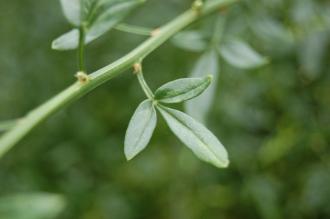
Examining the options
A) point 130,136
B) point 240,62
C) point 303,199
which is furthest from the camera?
point 303,199

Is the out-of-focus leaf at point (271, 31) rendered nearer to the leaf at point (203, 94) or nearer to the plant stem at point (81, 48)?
the leaf at point (203, 94)

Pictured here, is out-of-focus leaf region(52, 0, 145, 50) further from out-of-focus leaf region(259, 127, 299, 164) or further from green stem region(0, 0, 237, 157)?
out-of-focus leaf region(259, 127, 299, 164)

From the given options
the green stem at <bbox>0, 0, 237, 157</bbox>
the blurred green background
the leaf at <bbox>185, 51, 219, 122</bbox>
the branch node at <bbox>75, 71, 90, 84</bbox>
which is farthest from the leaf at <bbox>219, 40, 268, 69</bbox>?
the branch node at <bbox>75, 71, 90, 84</bbox>

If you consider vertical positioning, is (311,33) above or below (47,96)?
below

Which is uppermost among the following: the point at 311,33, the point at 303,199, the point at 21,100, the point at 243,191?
the point at 21,100

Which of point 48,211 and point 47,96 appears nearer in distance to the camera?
point 48,211

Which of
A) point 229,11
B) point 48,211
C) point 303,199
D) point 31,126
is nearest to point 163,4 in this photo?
point 229,11

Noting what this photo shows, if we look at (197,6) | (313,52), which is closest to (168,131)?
(313,52)

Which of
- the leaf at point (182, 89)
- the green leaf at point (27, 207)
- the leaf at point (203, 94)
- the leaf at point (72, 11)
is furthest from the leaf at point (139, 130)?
the green leaf at point (27, 207)

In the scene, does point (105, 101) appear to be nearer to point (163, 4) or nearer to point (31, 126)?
point (163, 4)
